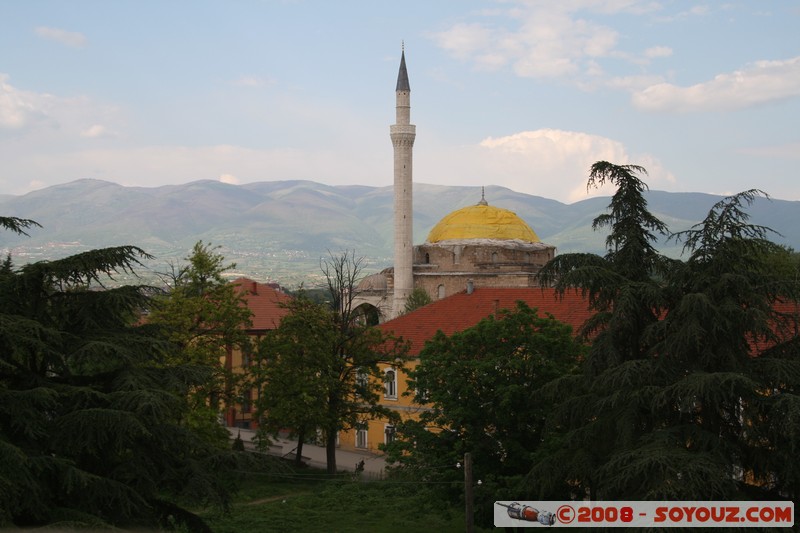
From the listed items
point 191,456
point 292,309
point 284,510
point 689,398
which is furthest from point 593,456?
point 292,309

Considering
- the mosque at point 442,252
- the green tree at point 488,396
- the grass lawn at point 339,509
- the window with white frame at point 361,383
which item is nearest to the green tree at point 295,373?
the window with white frame at point 361,383

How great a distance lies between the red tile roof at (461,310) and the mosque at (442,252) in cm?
2809

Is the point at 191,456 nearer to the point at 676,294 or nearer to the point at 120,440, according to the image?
the point at 120,440

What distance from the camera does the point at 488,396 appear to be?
1652 centimetres

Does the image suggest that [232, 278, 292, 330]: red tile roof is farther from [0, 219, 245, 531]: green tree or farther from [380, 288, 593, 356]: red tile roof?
[0, 219, 245, 531]: green tree

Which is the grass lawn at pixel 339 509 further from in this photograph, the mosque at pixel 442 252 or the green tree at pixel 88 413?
the mosque at pixel 442 252

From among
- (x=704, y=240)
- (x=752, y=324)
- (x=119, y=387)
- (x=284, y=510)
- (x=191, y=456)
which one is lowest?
(x=284, y=510)

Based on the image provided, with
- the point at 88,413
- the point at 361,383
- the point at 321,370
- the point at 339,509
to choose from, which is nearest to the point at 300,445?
the point at 361,383

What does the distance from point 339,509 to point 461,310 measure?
1059 cm

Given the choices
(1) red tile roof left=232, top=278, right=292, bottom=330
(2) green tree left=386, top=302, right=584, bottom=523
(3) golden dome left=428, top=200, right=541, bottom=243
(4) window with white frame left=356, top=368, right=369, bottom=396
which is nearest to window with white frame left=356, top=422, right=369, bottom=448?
(4) window with white frame left=356, top=368, right=369, bottom=396

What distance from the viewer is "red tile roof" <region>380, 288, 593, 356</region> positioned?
91.4 feet

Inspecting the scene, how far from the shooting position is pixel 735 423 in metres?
11.0

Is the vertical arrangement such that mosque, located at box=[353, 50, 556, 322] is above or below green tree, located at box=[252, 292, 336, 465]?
above

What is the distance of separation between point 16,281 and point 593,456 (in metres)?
7.38
